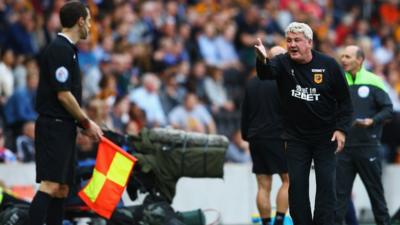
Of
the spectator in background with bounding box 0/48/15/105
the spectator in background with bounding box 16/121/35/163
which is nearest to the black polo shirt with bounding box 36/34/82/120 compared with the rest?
the spectator in background with bounding box 16/121/35/163

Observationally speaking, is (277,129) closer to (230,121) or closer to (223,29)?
(230,121)

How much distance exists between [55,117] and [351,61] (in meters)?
4.02

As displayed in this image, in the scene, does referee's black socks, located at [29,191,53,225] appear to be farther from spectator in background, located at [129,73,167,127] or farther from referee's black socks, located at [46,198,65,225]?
spectator in background, located at [129,73,167,127]

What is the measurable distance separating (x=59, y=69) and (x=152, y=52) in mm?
10203

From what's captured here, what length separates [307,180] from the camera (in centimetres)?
1118

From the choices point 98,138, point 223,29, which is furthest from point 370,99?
point 223,29

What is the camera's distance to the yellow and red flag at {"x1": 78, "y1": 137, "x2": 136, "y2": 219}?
12281mm

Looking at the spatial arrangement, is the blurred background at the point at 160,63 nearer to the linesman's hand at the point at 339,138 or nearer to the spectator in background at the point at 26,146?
the spectator in background at the point at 26,146

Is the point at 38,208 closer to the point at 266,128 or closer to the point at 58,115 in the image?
the point at 58,115

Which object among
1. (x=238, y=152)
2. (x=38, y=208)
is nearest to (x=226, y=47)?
(x=238, y=152)

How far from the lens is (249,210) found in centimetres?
1702

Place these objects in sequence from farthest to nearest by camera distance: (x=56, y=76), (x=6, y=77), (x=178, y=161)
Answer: (x=6, y=77)
(x=178, y=161)
(x=56, y=76)

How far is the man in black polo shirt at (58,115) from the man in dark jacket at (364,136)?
136 inches

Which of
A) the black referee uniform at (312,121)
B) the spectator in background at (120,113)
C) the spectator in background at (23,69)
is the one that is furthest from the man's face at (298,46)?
the spectator in background at (23,69)
